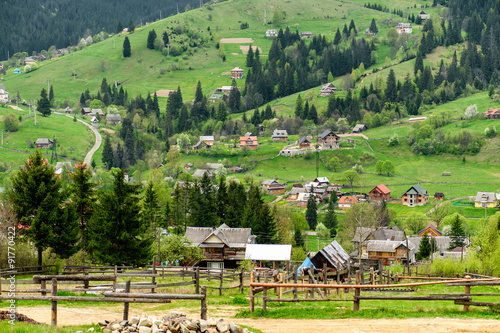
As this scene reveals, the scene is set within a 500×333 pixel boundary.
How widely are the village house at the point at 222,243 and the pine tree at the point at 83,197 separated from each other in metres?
24.0

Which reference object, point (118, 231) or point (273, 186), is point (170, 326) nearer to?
point (118, 231)

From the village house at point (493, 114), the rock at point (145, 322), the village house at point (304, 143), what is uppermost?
the village house at point (493, 114)

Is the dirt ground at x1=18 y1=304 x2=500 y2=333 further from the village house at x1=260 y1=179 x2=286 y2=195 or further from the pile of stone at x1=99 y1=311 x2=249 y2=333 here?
the village house at x1=260 y1=179 x2=286 y2=195

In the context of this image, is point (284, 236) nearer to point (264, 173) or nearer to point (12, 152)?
point (264, 173)

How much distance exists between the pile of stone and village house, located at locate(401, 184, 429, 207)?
404 ft

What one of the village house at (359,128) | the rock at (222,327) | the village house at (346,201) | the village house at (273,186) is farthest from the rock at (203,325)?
the village house at (359,128)

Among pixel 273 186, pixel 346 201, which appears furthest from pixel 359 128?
pixel 346 201

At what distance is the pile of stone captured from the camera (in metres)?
16.7

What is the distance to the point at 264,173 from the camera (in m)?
164

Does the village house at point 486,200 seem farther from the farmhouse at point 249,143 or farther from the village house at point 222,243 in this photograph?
the farmhouse at point 249,143

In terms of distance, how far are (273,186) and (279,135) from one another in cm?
4828

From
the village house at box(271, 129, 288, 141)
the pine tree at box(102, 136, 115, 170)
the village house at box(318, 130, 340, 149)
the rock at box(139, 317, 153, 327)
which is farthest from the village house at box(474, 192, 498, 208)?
the rock at box(139, 317, 153, 327)

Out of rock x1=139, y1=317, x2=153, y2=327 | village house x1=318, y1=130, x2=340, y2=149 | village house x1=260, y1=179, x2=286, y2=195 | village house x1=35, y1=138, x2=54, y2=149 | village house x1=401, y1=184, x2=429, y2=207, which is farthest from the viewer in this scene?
village house x1=318, y1=130, x2=340, y2=149

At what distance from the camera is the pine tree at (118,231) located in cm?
4509
